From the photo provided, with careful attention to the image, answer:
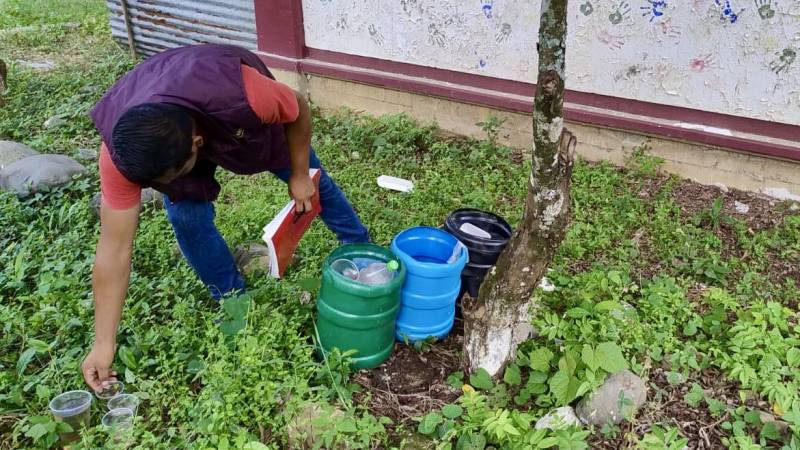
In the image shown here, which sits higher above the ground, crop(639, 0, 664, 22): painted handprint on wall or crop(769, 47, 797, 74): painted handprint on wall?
crop(639, 0, 664, 22): painted handprint on wall

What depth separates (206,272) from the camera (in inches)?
107

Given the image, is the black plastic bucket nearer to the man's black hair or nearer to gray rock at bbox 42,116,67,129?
the man's black hair

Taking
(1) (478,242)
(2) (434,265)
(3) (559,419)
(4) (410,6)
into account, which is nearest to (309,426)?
(2) (434,265)

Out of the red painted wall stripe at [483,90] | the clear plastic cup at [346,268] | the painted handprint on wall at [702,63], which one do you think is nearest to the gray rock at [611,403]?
the clear plastic cup at [346,268]

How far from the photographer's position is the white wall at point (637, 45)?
138 inches

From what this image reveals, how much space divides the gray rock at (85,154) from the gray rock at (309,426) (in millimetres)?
3442

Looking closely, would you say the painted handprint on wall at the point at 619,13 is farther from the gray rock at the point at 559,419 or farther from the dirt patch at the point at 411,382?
the gray rock at the point at 559,419

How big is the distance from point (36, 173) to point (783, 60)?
4.70 meters

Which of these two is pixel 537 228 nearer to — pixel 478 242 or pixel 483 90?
pixel 478 242

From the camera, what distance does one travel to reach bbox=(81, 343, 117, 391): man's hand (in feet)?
6.98

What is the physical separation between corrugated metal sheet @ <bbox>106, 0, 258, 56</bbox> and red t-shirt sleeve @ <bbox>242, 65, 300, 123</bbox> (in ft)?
12.1

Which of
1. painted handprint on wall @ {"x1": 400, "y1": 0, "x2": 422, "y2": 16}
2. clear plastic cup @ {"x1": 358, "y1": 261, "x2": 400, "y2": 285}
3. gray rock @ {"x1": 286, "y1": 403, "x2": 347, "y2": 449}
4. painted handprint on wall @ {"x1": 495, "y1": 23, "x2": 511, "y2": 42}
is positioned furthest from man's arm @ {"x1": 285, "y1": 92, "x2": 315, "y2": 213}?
painted handprint on wall @ {"x1": 400, "y1": 0, "x2": 422, "y2": 16}

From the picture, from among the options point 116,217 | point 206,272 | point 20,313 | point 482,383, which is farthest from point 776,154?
point 20,313

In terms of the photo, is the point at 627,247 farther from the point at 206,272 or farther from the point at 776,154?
the point at 206,272
